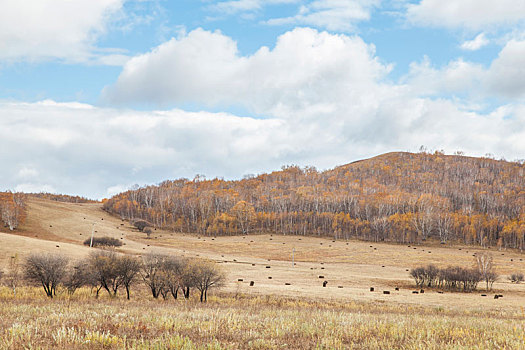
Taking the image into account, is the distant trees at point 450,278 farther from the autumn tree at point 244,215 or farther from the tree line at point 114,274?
the autumn tree at point 244,215

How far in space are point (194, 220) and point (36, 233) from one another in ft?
257

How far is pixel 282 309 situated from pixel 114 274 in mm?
23048

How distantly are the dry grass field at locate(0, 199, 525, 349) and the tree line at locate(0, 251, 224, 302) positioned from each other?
1.68m

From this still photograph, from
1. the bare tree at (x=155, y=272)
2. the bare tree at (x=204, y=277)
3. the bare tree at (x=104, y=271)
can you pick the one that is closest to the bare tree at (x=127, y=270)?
the bare tree at (x=104, y=271)

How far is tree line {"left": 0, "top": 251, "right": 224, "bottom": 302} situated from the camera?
3662cm

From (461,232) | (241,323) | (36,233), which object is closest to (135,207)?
(36,233)

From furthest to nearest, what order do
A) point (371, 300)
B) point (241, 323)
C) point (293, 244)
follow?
point (293, 244) → point (371, 300) → point (241, 323)

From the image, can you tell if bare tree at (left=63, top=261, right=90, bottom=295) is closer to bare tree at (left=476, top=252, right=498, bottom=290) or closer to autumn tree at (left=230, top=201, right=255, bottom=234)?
bare tree at (left=476, top=252, right=498, bottom=290)

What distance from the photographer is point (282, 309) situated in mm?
23203

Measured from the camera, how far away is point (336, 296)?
42.9 metres

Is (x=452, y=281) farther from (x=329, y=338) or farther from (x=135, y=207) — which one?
(x=135, y=207)

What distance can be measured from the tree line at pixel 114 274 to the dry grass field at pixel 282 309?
1.68 metres

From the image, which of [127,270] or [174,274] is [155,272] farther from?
[127,270]

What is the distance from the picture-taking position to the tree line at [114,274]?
36.6 m
